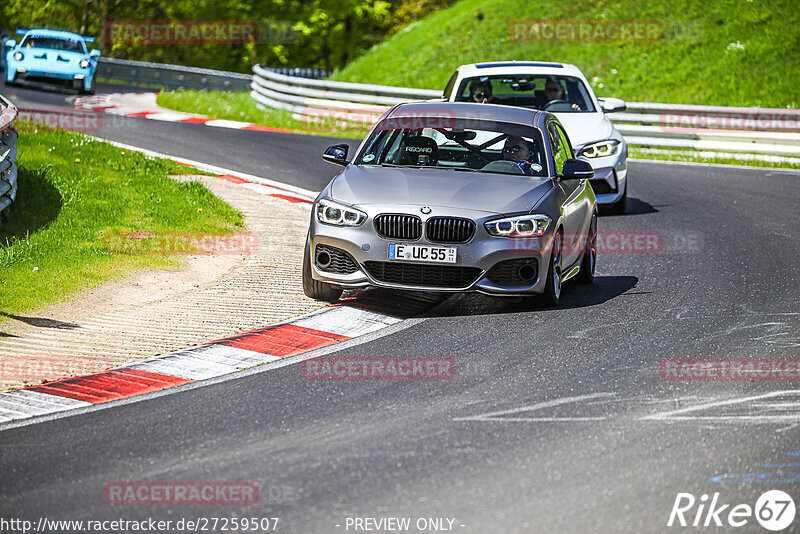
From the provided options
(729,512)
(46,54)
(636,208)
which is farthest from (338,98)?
(729,512)

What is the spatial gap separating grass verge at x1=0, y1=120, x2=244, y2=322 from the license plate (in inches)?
109

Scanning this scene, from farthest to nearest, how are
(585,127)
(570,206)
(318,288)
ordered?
(585,127), (570,206), (318,288)

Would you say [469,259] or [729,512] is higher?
[469,259]

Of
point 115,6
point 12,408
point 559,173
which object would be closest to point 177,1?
point 115,6

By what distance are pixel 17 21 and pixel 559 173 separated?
138 feet

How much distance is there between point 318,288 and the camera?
9.84 m

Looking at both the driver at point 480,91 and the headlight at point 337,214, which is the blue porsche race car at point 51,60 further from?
the headlight at point 337,214

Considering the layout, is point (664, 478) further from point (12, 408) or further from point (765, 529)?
point (12, 408)

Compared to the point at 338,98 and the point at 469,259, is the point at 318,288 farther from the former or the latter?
the point at 338,98

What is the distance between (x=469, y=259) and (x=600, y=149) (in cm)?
603

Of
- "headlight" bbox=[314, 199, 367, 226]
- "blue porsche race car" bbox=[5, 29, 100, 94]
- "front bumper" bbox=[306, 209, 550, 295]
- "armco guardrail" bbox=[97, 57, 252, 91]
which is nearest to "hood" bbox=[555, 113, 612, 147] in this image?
"front bumper" bbox=[306, 209, 550, 295]

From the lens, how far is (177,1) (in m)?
50.2

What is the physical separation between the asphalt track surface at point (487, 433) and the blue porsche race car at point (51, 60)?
21590 mm

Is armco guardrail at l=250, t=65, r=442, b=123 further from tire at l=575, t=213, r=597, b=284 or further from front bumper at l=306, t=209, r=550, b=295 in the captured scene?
front bumper at l=306, t=209, r=550, b=295
